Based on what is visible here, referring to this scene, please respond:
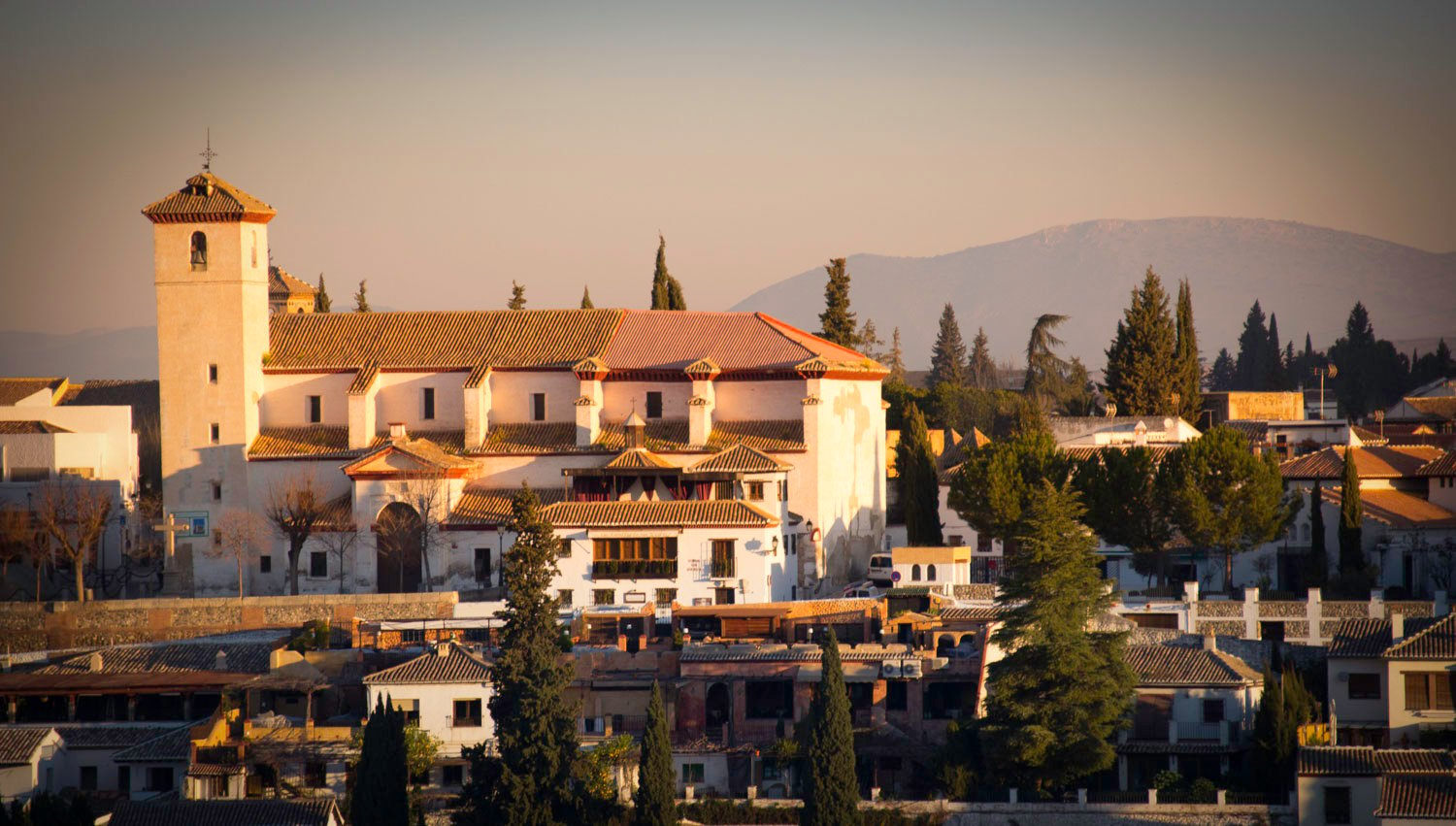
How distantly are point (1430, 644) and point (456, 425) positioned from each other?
3048 centimetres

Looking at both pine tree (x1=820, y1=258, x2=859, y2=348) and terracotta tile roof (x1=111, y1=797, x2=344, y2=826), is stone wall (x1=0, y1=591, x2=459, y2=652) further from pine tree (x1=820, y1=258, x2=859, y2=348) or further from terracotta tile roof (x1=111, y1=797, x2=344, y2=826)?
pine tree (x1=820, y1=258, x2=859, y2=348)

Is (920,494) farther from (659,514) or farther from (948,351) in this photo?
(948,351)

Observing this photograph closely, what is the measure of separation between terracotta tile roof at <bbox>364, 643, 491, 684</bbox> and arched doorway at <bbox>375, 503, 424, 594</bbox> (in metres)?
12.0

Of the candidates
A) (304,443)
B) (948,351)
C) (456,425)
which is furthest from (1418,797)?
(948,351)

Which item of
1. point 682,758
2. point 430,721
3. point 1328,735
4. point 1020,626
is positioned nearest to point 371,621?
point 430,721

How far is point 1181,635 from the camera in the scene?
51.8 meters

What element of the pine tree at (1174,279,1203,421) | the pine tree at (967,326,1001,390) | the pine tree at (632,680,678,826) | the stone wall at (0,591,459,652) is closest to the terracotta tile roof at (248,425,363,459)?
the stone wall at (0,591,459,652)

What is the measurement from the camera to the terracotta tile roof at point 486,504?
5994 centimetres

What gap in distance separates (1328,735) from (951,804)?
831cm

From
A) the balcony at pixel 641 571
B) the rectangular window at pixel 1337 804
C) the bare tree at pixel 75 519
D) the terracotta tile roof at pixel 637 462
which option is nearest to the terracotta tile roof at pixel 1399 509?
the rectangular window at pixel 1337 804

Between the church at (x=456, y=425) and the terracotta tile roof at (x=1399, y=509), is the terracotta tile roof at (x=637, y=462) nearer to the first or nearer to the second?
the church at (x=456, y=425)

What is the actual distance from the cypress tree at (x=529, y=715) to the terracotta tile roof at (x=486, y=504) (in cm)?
1295

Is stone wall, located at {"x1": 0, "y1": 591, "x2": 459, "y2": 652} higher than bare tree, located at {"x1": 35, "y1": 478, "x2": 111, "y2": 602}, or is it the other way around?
bare tree, located at {"x1": 35, "y1": 478, "x2": 111, "y2": 602}

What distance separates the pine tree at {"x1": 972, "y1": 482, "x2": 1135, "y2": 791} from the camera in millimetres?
44312
